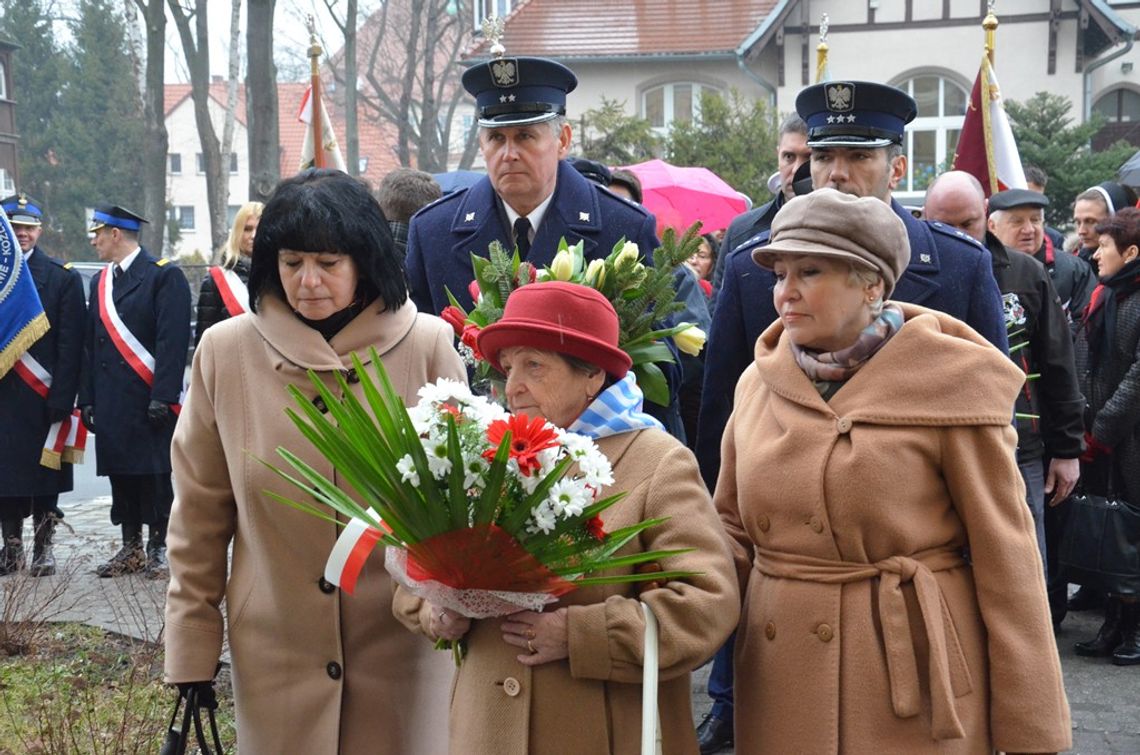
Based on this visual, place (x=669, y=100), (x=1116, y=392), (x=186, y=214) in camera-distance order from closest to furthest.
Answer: (x=1116, y=392) → (x=669, y=100) → (x=186, y=214)

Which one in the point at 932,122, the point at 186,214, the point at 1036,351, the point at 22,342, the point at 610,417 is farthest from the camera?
the point at 186,214

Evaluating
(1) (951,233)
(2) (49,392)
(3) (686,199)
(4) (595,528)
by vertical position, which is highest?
(3) (686,199)

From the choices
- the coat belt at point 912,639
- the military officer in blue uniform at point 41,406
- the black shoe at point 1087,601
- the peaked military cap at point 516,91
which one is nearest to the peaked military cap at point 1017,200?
the black shoe at point 1087,601

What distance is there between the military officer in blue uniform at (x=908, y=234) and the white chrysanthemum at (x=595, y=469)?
1686 mm

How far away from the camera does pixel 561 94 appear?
475 cm

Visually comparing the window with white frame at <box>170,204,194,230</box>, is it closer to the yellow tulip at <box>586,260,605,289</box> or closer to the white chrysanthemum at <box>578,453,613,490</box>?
the yellow tulip at <box>586,260,605,289</box>

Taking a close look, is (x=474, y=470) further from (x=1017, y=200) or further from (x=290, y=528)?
(x=1017, y=200)

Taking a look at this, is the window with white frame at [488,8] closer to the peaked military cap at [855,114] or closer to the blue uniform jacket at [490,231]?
the blue uniform jacket at [490,231]

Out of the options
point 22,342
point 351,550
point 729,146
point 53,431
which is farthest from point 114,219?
point 729,146

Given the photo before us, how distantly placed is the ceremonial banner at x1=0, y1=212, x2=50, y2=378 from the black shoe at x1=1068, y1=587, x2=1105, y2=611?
21.8 feet

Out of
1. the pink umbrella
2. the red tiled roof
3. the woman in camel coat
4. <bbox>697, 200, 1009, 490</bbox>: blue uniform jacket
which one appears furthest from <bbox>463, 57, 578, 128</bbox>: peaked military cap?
the red tiled roof

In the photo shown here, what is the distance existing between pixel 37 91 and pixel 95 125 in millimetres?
2983

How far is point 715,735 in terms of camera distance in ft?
18.0

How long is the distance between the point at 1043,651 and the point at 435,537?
1.38 meters
